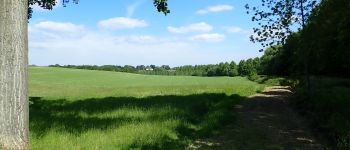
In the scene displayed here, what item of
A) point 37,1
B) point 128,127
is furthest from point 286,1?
point 128,127

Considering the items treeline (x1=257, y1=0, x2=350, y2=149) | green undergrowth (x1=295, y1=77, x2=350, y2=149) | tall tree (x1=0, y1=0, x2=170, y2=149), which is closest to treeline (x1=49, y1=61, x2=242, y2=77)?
treeline (x1=257, y1=0, x2=350, y2=149)

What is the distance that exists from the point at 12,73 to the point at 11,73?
0.06 feet

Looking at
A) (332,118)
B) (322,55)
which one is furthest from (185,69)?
(332,118)

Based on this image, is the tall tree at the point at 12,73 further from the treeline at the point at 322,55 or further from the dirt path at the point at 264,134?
the treeline at the point at 322,55

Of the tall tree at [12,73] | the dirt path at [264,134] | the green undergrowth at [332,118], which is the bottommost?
the dirt path at [264,134]

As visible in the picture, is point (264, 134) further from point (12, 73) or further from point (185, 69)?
point (185, 69)

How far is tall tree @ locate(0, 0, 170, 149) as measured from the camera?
30.3ft

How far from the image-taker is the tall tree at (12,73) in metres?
9.23

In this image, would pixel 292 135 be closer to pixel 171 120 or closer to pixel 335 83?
pixel 171 120

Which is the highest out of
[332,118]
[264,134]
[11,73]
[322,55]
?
[322,55]

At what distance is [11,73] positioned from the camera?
9.25m

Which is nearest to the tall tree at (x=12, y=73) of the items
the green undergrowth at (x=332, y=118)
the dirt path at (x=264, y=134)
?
the dirt path at (x=264, y=134)

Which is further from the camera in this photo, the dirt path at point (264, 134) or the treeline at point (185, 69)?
the treeline at point (185, 69)

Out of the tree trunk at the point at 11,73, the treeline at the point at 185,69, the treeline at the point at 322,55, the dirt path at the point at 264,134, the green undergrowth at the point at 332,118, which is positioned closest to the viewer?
the tree trunk at the point at 11,73
